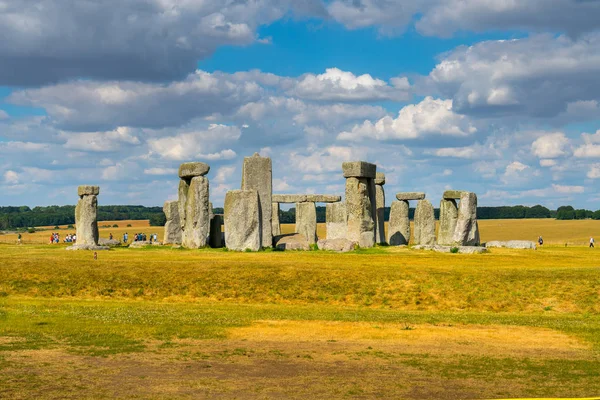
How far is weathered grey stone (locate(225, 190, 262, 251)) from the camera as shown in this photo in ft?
117

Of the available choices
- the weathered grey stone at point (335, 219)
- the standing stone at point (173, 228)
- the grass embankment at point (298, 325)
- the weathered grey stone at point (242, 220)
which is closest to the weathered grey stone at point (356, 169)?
the grass embankment at point (298, 325)

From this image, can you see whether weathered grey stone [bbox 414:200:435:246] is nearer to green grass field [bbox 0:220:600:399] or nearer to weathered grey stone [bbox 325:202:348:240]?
weathered grey stone [bbox 325:202:348:240]

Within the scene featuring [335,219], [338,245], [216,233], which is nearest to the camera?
[338,245]

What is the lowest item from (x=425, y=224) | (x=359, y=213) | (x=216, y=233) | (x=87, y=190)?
(x=216, y=233)

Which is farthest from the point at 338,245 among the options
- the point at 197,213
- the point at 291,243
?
the point at 197,213

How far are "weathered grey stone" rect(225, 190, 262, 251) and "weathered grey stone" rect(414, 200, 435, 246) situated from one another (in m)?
14.8

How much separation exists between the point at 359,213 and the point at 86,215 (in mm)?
14337

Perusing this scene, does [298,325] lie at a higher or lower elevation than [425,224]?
lower

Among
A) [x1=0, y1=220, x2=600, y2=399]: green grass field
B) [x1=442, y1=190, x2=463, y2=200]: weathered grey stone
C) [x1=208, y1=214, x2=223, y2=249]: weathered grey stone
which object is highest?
[x1=442, y1=190, x2=463, y2=200]: weathered grey stone

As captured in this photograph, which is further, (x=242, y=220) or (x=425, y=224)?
(x=425, y=224)

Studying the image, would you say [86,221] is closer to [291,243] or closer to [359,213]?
[291,243]

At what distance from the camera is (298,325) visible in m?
19.1

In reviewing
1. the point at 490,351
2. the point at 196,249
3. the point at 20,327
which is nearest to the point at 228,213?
the point at 196,249

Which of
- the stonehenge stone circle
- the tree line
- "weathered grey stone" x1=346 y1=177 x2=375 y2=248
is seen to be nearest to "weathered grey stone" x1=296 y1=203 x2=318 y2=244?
the stonehenge stone circle
